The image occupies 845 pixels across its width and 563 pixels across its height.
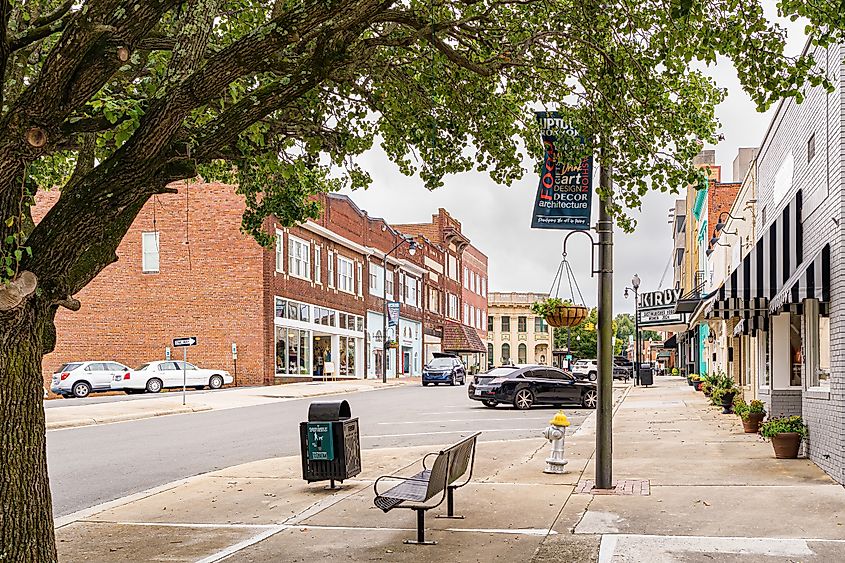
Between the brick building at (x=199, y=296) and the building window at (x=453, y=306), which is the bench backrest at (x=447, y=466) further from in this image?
the building window at (x=453, y=306)

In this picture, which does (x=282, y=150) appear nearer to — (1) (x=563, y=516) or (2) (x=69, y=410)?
(1) (x=563, y=516)

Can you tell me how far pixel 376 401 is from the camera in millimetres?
35125

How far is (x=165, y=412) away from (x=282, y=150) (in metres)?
19.4

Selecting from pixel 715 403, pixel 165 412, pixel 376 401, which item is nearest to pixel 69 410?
pixel 165 412

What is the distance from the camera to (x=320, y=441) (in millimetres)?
12258

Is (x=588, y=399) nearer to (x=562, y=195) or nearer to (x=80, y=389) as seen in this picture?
(x=562, y=195)

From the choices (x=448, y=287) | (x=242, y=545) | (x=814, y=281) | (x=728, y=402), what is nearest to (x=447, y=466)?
(x=242, y=545)

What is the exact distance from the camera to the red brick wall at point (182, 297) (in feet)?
148

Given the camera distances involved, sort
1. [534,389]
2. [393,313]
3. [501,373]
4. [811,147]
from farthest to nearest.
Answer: [393,313] < [501,373] < [534,389] < [811,147]

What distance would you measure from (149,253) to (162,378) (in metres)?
7.61

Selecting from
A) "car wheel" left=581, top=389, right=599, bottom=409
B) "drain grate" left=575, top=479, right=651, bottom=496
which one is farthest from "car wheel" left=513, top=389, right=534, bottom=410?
"drain grate" left=575, top=479, right=651, bottom=496

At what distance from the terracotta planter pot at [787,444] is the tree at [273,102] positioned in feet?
18.2

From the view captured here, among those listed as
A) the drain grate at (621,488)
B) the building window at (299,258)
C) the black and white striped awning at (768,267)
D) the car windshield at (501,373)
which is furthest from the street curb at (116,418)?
the building window at (299,258)

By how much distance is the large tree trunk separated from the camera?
6.86 meters
